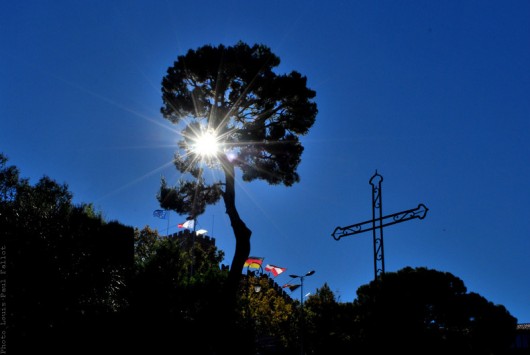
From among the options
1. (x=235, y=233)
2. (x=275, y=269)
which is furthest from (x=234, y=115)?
(x=275, y=269)

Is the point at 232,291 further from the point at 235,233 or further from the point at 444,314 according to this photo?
the point at 444,314

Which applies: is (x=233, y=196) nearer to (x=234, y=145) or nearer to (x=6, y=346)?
(x=234, y=145)

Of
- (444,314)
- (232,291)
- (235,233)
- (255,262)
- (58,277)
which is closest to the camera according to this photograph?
(58,277)

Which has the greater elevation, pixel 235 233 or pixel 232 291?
pixel 235 233

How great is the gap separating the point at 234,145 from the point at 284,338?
2195 centimetres

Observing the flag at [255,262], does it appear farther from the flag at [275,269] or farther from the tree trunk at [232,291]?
the tree trunk at [232,291]

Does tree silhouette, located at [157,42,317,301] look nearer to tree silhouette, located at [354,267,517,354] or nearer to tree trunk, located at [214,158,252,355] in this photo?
tree trunk, located at [214,158,252,355]

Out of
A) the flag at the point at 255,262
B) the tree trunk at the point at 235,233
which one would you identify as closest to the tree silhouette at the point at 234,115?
the tree trunk at the point at 235,233

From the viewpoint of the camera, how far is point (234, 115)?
71.8 feet

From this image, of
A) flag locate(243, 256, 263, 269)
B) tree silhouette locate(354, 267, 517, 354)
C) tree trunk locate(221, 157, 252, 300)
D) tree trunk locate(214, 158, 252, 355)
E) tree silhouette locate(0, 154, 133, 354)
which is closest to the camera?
tree silhouette locate(0, 154, 133, 354)

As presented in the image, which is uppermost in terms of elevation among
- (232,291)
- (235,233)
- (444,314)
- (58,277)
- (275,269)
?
(275,269)

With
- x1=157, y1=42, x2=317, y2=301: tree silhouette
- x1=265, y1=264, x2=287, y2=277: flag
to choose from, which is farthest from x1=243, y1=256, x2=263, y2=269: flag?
x1=157, y1=42, x2=317, y2=301: tree silhouette

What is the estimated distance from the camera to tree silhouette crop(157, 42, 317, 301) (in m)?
21.3

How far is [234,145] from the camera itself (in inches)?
842
